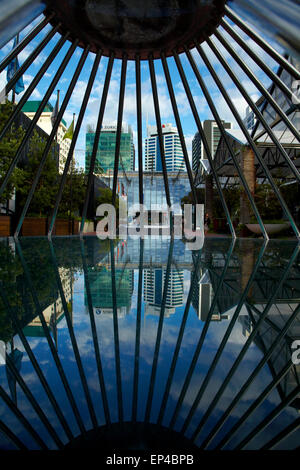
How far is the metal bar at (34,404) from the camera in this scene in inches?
51.7

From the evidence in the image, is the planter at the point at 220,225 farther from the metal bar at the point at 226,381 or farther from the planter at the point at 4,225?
the metal bar at the point at 226,381

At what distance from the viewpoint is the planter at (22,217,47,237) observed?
68.3 feet

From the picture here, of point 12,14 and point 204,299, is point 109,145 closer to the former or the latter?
point 12,14

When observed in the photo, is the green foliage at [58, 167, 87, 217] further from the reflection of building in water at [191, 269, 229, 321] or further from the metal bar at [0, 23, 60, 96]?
the reflection of building in water at [191, 269, 229, 321]

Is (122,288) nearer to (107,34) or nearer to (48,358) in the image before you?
(48,358)

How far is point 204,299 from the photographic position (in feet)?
12.7

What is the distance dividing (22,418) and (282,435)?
3.66 ft

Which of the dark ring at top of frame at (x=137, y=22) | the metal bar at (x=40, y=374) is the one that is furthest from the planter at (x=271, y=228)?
the metal bar at (x=40, y=374)

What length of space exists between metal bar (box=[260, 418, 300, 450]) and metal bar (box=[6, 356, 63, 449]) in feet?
2.66

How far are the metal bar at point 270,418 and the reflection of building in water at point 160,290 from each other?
5.24 ft

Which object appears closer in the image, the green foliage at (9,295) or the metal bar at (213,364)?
the metal bar at (213,364)

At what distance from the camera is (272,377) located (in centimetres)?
186
